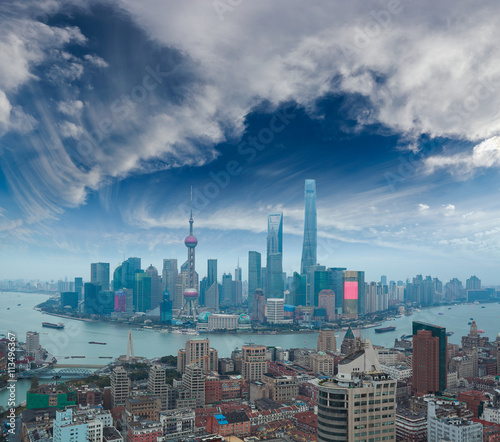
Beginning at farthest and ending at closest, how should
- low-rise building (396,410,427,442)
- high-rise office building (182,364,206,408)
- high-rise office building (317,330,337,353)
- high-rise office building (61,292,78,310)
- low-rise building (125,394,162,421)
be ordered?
high-rise office building (61,292,78,310) < high-rise office building (317,330,337,353) < high-rise office building (182,364,206,408) < low-rise building (125,394,162,421) < low-rise building (396,410,427,442)

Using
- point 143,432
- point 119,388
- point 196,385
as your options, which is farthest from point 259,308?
point 143,432

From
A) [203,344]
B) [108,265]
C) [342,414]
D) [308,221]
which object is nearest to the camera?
[342,414]

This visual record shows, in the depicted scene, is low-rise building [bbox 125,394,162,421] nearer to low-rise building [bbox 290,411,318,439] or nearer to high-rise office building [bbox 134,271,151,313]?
low-rise building [bbox 290,411,318,439]

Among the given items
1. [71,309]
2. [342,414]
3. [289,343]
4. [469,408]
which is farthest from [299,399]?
[71,309]

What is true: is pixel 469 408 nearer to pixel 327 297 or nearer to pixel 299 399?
pixel 299 399

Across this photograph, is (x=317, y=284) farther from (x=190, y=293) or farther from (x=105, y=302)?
(x=105, y=302)

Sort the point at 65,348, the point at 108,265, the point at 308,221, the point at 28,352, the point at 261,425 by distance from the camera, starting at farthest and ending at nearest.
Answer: the point at 308,221
the point at 108,265
the point at 65,348
the point at 28,352
the point at 261,425

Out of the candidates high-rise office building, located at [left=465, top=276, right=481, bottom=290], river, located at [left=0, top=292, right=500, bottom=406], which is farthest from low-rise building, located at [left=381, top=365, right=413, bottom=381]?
high-rise office building, located at [left=465, top=276, right=481, bottom=290]

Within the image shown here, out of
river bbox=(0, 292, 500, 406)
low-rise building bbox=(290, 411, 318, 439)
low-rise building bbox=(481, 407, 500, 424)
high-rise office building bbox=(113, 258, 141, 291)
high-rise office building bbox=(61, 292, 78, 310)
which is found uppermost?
high-rise office building bbox=(113, 258, 141, 291)
